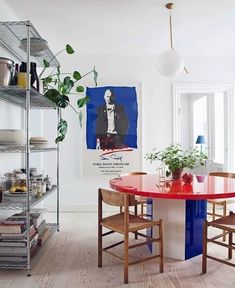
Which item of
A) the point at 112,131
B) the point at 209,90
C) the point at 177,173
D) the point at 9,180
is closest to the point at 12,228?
the point at 9,180

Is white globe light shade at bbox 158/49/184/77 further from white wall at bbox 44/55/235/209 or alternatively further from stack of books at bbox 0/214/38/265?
stack of books at bbox 0/214/38/265

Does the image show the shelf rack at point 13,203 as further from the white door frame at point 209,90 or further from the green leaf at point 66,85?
the white door frame at point 209,90

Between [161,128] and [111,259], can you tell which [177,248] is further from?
[161,128]

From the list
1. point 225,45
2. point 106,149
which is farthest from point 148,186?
point 225,45

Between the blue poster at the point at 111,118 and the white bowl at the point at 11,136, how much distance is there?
7.16ft

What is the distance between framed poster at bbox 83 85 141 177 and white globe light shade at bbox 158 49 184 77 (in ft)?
5.87

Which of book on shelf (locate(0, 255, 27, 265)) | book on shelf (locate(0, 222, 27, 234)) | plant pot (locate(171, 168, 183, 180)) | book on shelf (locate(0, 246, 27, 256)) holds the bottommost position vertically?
book on shelf (locate(0, 255, 27, 265))

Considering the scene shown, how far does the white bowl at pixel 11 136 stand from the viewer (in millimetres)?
2520

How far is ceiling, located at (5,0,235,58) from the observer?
3.13 meters

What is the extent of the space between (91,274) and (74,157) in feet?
8.15

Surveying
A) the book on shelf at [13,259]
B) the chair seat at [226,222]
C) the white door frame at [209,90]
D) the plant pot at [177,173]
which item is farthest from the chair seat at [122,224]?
the white door frame at [209,90]

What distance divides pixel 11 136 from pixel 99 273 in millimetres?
1371

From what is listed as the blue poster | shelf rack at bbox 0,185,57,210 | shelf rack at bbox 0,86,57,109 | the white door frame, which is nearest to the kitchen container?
shelf rack at bbox 0,86,57,109

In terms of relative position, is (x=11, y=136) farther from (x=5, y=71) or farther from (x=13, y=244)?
(x=13, y=244)
